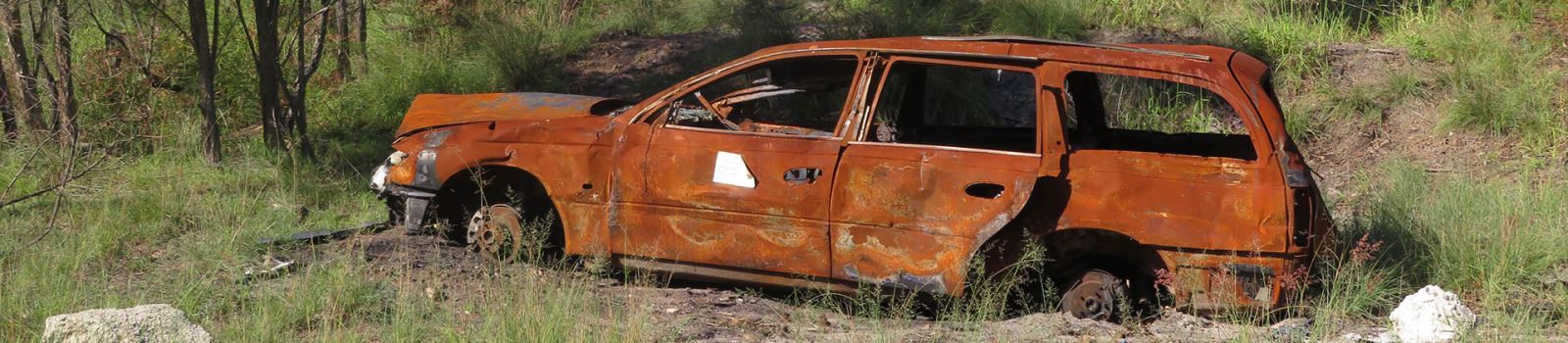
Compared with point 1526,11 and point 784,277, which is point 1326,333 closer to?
point 784,277

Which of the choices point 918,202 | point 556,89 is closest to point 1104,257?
point 918,202

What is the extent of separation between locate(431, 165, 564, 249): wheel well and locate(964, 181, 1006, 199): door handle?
2044 mm

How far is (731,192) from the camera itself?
238 inches

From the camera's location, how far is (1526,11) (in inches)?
421

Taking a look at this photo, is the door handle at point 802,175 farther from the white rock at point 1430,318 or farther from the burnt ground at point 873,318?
the white rock at point 1430,318

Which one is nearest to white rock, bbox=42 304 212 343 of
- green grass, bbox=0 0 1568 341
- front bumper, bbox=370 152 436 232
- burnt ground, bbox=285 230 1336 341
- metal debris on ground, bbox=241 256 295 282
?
green grass, bbox=0 0 1568 341

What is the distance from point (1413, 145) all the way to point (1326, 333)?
5.04 metres

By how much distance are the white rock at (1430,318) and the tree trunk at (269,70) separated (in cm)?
739

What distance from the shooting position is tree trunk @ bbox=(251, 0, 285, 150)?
9484 millimetres

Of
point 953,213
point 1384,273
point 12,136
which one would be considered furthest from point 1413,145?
point 12,136

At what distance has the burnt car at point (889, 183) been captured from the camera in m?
5.42

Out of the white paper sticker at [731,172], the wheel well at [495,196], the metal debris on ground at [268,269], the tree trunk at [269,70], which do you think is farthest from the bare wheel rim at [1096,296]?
the tree trunk at [269,70]

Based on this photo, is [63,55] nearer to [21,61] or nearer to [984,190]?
[21,61]

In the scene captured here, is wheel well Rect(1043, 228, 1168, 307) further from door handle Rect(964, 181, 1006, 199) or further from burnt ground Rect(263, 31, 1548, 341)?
door handle Rect(964, 181, 1006, 199)
